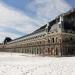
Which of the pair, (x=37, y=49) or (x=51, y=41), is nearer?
(x=51, y=41)

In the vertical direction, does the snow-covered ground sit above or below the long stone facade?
below

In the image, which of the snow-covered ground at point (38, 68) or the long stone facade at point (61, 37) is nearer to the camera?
the snow-covered ground at point (38, 68)

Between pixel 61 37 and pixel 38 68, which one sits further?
pixel 61 37

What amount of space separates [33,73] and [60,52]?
33732 mm

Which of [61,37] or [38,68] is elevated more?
[61,37]

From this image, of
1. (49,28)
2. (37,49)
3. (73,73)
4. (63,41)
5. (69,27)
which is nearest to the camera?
(73,73)

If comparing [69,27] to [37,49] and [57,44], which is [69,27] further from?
[37,49]

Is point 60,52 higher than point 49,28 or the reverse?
the reverse

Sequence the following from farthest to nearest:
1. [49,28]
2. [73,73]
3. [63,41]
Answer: [49,28], [63,41], [73,73]

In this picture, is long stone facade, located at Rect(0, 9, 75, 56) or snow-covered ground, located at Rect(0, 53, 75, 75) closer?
snow-covered ground, located at Rect(0, 53, 75, 75)

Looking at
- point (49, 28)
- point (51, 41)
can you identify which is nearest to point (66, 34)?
point (51, 41)

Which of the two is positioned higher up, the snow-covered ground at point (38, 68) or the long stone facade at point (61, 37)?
the long stone facade at point (61, 37)

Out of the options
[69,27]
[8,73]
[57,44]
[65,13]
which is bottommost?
[8,73]

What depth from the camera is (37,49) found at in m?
67.5
